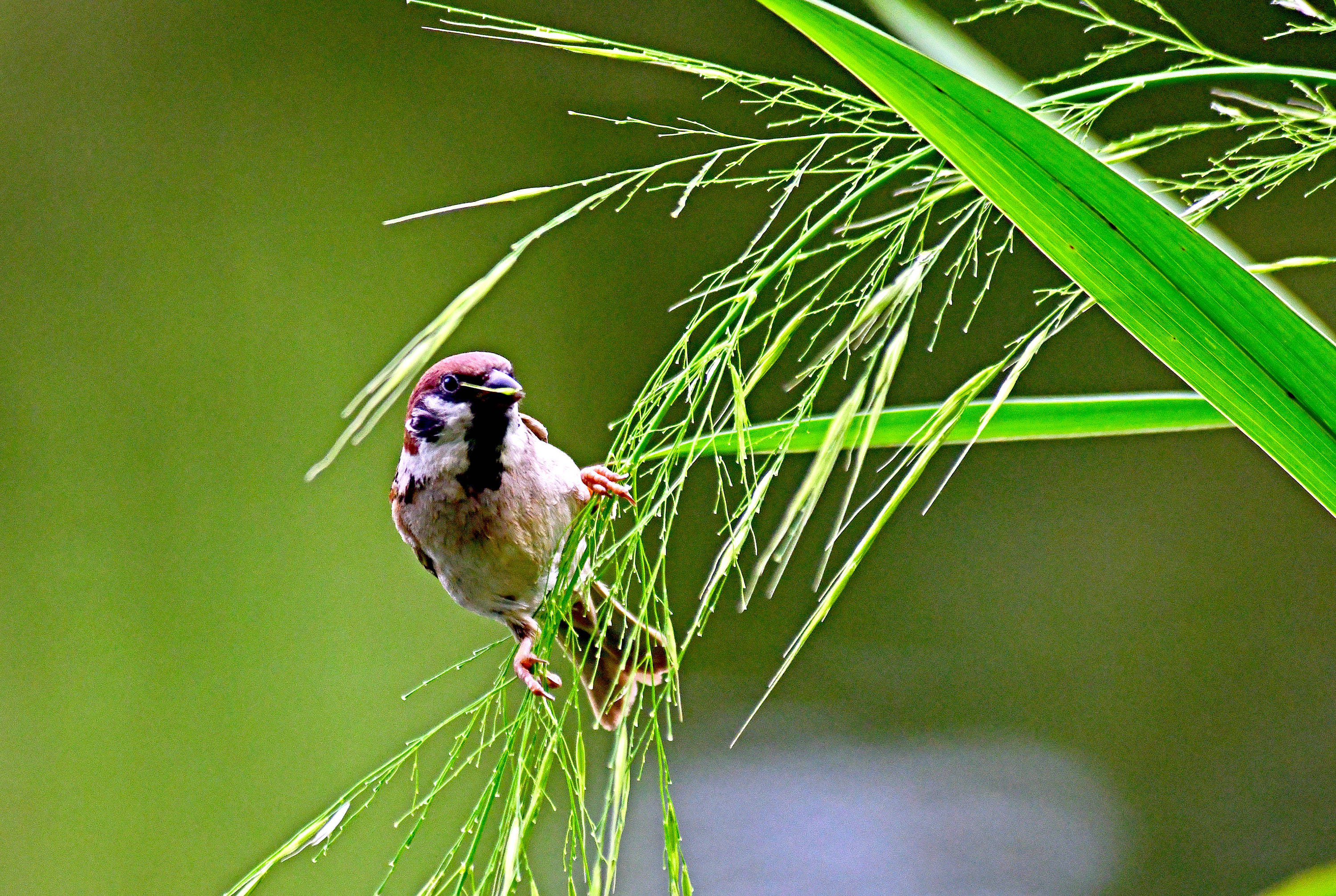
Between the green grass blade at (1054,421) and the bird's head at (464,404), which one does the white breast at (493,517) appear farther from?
the green grass blade at (1054,421)

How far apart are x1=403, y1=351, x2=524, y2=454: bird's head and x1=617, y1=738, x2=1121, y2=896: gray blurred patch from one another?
6.44 feet

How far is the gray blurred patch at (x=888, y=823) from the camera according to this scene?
2.70 metres

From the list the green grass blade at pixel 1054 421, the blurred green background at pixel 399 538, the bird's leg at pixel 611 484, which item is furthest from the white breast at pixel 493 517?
the blurred green background at pixel 399 538

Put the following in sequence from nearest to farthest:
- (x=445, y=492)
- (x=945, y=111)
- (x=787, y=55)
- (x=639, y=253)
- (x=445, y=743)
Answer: (x=945, y=111), (x=445, y=492), (x=445, y=743), (x=787, y=55), (x=639, y=253)

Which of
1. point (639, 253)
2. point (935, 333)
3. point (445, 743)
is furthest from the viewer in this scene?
Answer: point (639, 253)

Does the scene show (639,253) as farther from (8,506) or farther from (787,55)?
(8,506)

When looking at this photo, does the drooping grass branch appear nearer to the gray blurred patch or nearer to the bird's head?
the bird's head

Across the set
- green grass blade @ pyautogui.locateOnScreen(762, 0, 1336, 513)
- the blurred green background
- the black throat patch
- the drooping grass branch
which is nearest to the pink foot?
the drooping grass branch

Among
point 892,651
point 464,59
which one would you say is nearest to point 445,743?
point 892,651

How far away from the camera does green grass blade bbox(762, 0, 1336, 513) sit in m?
0.30

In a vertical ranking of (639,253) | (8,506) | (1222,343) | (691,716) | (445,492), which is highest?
(639,253)

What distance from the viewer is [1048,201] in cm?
31

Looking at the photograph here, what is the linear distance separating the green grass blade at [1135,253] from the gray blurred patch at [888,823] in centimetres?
246

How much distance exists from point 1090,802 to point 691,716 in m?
0.99
